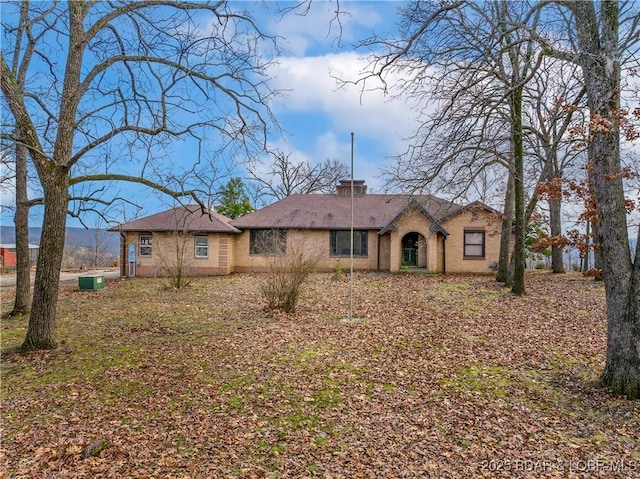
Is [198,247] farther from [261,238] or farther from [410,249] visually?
[410,249]

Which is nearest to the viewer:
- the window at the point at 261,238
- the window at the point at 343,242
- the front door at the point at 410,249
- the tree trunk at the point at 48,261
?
the tree trunk at the point at 48,261

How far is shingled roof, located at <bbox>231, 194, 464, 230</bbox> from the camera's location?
870 inches

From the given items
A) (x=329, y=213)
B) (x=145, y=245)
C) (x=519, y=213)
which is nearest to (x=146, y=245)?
(x=145, y=245)

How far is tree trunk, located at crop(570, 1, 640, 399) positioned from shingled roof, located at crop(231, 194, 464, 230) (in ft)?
49.5

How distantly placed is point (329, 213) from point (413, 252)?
17.8ft

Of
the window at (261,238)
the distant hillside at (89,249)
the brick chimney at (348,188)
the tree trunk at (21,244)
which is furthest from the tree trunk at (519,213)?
the distant hillside at (89,249)

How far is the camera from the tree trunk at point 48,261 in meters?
7.28

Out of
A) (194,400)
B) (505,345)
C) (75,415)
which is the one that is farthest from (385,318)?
(75,415)

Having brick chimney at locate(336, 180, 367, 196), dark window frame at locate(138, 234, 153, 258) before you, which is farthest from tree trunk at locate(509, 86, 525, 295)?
dark window frame at locate(138, 234, 153, 258)

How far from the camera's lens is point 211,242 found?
21531 mm

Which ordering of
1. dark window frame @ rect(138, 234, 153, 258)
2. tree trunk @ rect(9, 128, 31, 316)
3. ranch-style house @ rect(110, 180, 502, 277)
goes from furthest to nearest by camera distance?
1. dark window frame @ rect(138, 234, 153, 258)
2. ranch-style house @ rect(110, 180, 502, 277)
3. tree trunk @ rect(9, 128, 31, 316)

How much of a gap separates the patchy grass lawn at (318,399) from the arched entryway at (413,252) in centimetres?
1191

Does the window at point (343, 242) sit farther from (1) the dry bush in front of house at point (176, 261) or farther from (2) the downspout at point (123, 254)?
(2) the downspout at point (123, 254)

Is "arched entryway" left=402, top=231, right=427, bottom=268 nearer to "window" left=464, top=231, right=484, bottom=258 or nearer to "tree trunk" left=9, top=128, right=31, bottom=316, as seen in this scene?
"window" left=464, top=231, right=484, bottom=258
